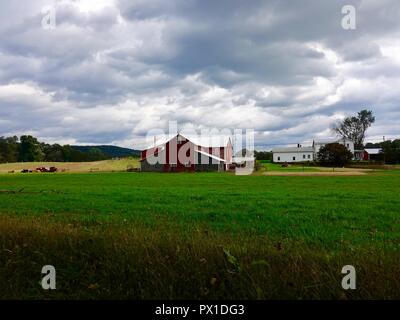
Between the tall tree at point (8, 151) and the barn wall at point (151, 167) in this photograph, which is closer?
the barn wall at point (151, 167)

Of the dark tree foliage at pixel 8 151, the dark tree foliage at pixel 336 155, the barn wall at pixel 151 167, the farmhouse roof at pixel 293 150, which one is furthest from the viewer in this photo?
the dark tree foliage at pixel 8 151

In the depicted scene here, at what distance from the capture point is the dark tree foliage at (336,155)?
83625 millimetres

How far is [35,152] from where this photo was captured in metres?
136

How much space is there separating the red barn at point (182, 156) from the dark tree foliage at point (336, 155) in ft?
77.4

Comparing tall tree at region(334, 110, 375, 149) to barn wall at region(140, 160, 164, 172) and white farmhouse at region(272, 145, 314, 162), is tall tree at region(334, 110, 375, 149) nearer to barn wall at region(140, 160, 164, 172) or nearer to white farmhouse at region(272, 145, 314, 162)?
white farmhouse at region(272, 145, 314, 162)

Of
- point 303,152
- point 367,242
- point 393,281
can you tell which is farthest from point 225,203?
point 303,152

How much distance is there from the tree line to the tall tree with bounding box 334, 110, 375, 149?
92269mm

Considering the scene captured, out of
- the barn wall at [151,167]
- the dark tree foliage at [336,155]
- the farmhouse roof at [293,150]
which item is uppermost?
the farmhouse roof at [293,150]

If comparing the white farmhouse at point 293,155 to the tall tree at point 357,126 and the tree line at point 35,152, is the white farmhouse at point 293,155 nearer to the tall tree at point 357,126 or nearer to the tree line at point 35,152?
the tall tree at point 357,126

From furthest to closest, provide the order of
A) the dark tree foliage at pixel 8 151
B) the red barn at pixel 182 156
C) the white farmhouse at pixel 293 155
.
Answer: the dark tree foliage at pixel 8 151 < the white farmhouse at pixel 293 155 < the red barn at pixel 182 156

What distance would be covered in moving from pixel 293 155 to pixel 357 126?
1097 inches

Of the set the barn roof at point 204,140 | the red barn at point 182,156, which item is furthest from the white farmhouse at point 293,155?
the red barn at point 182,156
